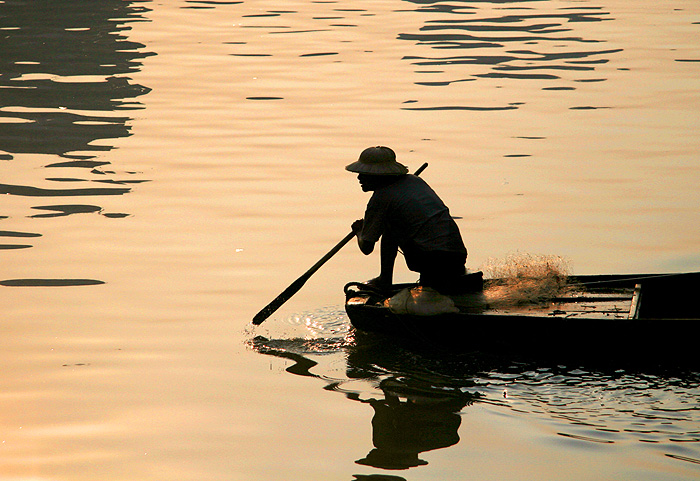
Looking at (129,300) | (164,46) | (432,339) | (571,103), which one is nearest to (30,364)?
(129,300)

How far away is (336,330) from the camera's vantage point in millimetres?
8430

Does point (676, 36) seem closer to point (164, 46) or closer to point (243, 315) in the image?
point (164, 46)

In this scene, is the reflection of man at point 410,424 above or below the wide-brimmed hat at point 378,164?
below

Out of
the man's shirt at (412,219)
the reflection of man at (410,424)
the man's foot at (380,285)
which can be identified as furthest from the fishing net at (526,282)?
the reflection of man at (410,424)

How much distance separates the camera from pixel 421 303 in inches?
298

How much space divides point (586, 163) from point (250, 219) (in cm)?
498

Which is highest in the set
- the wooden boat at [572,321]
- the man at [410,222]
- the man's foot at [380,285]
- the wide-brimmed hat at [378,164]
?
the wide-brimmed hat at [378,164]

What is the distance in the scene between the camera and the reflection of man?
6281 millimetres

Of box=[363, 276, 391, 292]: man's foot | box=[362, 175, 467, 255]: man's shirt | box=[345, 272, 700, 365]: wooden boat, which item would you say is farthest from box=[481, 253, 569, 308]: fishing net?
box=[363, 276, 391, 292]: man's foot

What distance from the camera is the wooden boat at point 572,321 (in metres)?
6.91

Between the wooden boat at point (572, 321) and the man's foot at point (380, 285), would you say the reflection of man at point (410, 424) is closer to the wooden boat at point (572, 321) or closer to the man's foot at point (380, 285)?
the wooden boat at point (572, 321)

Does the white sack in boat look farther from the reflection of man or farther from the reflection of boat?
the reflection of man

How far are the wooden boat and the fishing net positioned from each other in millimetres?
42

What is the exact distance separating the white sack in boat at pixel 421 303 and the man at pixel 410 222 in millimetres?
161
